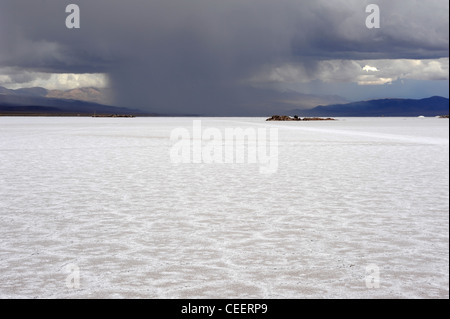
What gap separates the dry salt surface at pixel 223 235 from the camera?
14.0 ft

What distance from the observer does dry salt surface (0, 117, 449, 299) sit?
426 cm

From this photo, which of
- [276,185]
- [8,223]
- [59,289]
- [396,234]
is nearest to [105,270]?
[59,289]

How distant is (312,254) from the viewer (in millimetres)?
5238

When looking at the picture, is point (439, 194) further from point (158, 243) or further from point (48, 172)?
point (48, 172)

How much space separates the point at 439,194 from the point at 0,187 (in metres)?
7.66

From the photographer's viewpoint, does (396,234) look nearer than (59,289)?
No

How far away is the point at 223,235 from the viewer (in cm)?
606

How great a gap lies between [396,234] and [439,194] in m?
3.46

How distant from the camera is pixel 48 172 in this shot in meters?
12.4

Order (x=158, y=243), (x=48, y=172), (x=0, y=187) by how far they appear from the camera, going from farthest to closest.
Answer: (x=48, y=172)
(x=0, y=187)
(x=158, y=243)

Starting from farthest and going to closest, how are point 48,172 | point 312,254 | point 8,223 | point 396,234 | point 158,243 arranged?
point 48,172 → point 8,223 → point 396,234 → point 158,243 → point 312,254
